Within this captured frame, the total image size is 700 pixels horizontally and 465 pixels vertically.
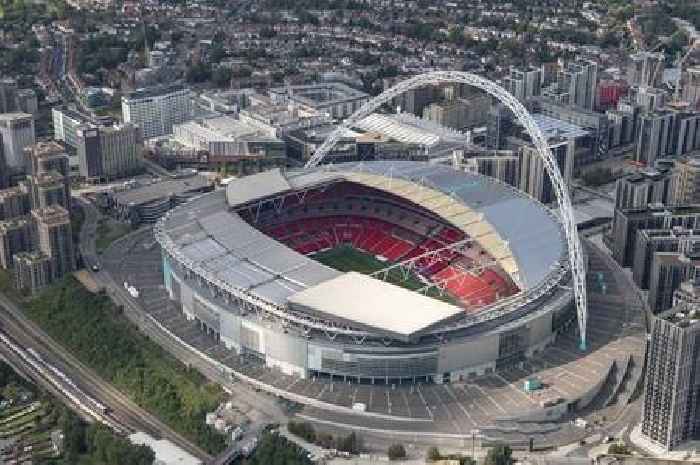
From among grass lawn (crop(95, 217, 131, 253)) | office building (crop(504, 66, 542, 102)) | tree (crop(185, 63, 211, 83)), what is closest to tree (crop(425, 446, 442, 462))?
grass lawn (crop(95, 217, 131, 253))

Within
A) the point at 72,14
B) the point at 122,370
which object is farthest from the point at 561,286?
the point at 72,14

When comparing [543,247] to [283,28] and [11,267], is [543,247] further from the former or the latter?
[283,28]

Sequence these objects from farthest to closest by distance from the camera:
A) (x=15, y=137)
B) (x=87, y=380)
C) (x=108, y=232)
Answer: (x=15, y=137), (x=108, y=232), (x=87, y=380)

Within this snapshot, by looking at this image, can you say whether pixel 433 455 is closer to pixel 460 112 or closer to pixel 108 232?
pixel 108 232

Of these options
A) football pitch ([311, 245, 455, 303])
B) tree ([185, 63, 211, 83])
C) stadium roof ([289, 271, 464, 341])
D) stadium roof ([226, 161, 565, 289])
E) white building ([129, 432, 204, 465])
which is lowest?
white building ([129, 432, 204, 465])

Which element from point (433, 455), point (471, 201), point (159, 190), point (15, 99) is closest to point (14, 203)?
point (159, 190)

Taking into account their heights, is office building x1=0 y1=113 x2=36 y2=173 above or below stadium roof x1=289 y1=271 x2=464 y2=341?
above

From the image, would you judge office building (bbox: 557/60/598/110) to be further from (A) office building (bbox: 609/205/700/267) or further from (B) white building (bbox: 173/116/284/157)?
(A) office building (bbox: 609/205/700/267)
